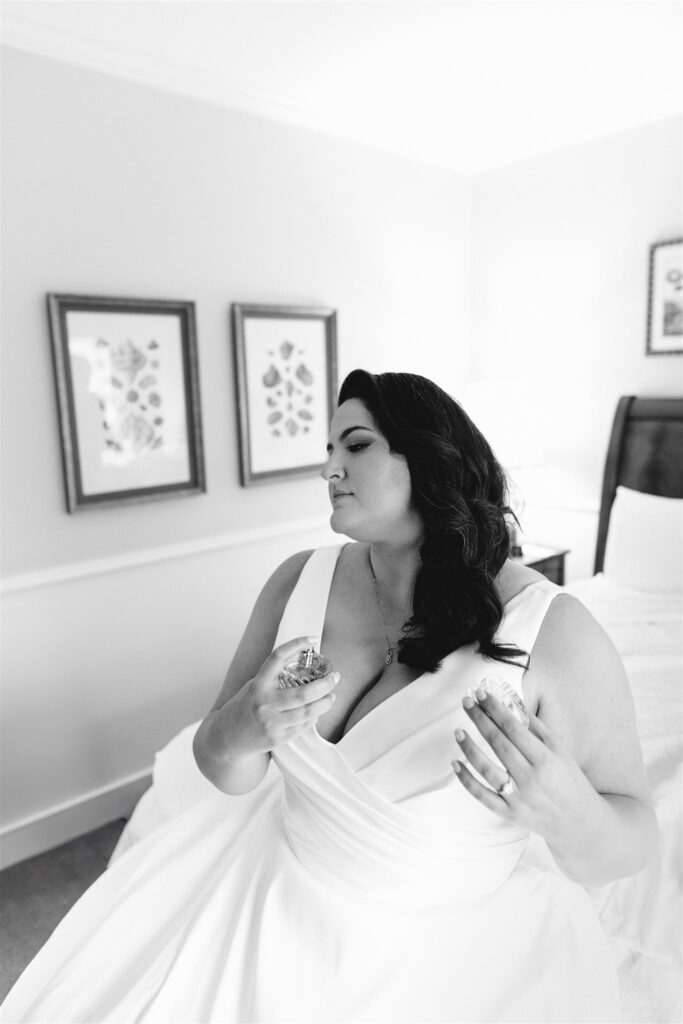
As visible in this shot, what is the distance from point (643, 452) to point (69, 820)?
2.93 m

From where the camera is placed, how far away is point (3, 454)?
95.7 inches

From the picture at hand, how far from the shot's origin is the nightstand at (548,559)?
3.45 m

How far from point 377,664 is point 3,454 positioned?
1691 millimetres

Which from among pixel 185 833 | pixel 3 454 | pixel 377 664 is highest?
pixel 3 454

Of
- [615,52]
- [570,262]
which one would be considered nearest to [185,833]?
[615,52]

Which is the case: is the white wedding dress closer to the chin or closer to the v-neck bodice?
the v-neck bodice

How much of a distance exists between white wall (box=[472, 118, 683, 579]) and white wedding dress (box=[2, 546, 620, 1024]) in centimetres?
260

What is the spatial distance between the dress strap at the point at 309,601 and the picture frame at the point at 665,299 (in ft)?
8.25

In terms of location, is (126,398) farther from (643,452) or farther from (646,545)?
(643,452)

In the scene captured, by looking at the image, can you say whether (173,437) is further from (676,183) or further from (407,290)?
(676,183)

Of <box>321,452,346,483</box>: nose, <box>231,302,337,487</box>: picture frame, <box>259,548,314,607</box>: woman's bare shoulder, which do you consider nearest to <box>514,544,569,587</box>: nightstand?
<box>231,302,337,487</box>: picture frame

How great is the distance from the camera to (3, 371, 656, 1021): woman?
104cm

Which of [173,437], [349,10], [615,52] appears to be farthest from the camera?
[173,437]

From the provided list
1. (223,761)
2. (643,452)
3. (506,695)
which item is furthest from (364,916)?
(643,452)
